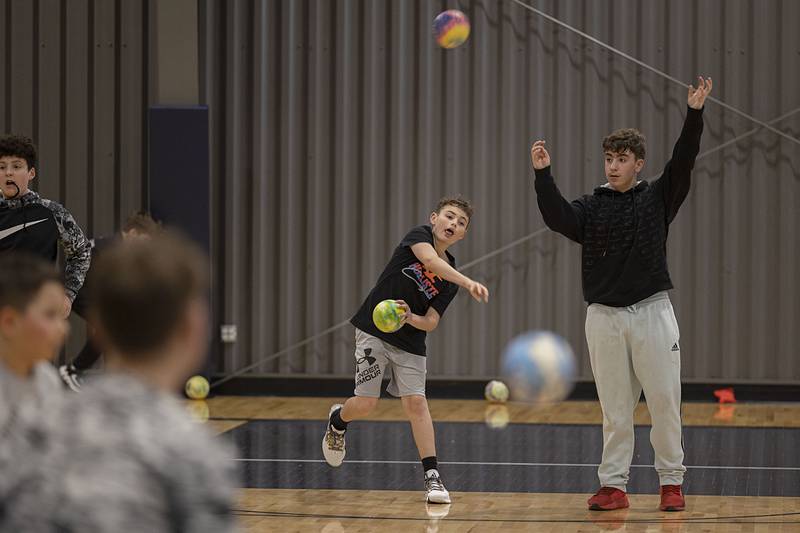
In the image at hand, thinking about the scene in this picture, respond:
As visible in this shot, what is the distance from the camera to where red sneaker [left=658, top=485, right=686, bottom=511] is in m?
6.02

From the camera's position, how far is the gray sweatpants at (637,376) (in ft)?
19.7

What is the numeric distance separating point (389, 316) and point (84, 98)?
6.11m

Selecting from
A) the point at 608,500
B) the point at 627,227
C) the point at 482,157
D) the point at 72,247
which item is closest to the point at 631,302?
the point at 627,227

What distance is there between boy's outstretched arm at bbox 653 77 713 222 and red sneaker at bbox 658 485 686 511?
1454mm

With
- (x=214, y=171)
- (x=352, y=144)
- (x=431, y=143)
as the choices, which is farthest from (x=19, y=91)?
(x=431, y=143)

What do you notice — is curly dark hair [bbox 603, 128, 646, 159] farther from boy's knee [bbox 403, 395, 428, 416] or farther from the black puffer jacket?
boy's knee [bbox 403, 395, 428, 416]

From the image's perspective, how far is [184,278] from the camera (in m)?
1.85

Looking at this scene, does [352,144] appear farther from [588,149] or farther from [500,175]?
[588,149]

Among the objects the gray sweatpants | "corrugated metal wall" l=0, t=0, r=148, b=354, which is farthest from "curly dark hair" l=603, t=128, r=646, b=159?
"corrugated metal wall" l=0, t=0, r=148, b=354

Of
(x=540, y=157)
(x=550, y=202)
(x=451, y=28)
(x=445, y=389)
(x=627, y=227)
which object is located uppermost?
(x=451, y=28)

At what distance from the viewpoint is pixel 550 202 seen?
6.13m

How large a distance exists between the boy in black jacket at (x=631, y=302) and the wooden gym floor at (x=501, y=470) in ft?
0.94

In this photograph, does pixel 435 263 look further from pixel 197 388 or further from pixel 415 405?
pixel 197 388

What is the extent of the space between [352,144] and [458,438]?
11.7 feet
